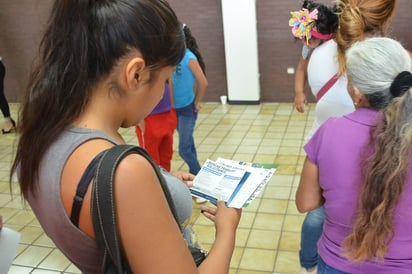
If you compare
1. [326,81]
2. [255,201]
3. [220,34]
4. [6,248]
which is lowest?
[255,201]

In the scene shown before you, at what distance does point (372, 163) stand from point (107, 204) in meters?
0.82

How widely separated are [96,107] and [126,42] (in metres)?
0.15

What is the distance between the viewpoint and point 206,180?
1.29 meters

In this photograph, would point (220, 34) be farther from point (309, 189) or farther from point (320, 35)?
point (309, 189)

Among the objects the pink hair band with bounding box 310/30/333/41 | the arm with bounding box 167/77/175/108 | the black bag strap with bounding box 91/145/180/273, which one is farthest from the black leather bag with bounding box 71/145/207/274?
the arm with bounding box 167/77/175/108

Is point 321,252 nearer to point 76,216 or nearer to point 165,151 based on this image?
point 76,216

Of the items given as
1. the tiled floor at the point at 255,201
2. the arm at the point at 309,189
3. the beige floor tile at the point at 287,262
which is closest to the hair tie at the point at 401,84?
the arm at the point at 309,189

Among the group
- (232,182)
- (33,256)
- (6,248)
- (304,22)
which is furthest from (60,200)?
(33,256)

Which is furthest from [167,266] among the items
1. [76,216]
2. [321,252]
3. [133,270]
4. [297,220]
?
[297,220]

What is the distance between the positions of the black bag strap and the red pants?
215 centimetres

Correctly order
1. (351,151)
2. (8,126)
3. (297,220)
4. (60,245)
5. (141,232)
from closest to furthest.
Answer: (141,232) < (60,245) < (351,151) < (297,220) < (8,126)

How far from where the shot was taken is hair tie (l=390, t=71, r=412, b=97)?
1.18m

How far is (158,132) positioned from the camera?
293 cm

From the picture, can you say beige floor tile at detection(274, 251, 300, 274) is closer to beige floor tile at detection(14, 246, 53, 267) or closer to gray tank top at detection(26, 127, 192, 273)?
beige floor tile at detection(14, 246, 53, 267)
